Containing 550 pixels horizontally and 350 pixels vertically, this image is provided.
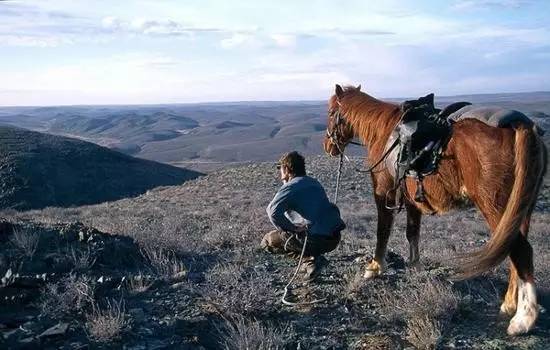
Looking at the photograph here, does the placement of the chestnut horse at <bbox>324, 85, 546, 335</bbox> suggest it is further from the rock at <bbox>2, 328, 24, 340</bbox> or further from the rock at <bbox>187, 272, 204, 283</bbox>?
the rock at <bbox>2, 328, 24, 340</bbox>

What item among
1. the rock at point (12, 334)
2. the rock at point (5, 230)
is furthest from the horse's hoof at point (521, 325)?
the rock at point (5, 230)

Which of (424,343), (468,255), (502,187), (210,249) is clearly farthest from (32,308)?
(502,187)

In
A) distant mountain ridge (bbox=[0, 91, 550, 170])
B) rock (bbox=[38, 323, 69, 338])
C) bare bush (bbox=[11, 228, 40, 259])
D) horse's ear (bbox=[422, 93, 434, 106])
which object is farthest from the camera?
distant mountain ridge (bbox=[0, 91, 550, 170])

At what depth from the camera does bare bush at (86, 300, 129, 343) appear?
189 inches

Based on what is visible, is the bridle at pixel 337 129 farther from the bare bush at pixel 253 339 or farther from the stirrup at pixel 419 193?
the bare bush at pixel 253 339

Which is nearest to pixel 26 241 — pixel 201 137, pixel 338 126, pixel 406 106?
pixel 338 126

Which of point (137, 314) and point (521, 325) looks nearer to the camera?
point (521, 325)

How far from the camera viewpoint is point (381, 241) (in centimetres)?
642

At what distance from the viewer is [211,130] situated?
412 feet

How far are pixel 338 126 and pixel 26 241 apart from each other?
3.95 metres

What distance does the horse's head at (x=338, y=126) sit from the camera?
729 cm

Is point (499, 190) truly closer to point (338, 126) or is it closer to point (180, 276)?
point (338, 126)

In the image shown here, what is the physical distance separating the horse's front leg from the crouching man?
50 centimetres

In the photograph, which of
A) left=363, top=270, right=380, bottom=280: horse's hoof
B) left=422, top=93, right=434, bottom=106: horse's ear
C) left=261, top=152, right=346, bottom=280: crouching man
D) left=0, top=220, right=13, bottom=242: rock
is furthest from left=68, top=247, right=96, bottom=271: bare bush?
left=422, top=93, right=434, bottom=106: horse's ear
